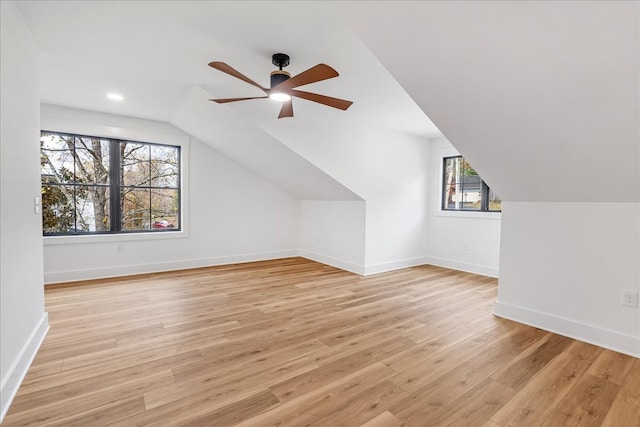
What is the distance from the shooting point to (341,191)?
15.5 ft

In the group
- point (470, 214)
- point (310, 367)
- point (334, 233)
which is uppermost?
point (470, 214)

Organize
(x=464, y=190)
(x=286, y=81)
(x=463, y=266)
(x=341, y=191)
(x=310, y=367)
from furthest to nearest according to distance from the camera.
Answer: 1. (x=464, y=190)
2. (x=463, y=266)
3. (x=341, y=191)
4. (x=286, y=81)
5. (x=310, y=367)

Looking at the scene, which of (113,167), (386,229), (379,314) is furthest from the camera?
(386,229)

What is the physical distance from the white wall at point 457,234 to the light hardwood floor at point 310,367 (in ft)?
4.50

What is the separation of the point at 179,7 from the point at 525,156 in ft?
8.74

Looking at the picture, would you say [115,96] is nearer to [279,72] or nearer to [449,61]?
[279,72]

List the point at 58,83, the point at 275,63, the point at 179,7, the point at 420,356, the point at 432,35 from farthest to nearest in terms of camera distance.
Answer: the point at 58,83 → the point at 275,63 → the point at 420,356 → the point at 179,7 → the point at 432,35

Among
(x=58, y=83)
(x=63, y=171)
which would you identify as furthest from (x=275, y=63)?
(x=63, y=171)

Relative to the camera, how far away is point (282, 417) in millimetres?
1602

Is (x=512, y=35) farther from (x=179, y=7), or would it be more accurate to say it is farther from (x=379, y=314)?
(x=379, y=314)

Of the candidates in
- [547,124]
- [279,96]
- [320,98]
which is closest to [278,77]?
[279,96]

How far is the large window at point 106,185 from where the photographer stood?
4176 mm

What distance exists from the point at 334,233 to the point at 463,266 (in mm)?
2189

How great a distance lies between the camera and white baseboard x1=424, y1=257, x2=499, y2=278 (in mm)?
4629
